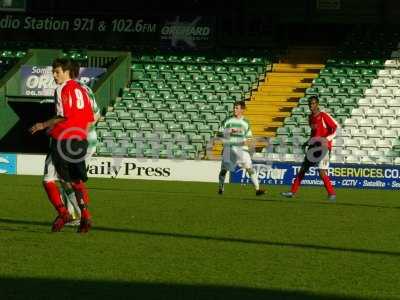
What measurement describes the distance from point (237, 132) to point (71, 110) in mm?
12250

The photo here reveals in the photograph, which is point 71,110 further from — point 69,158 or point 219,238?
point 219,238

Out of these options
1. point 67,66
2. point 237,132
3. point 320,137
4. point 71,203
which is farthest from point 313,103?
point 67,66

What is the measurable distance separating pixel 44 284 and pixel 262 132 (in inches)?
1093

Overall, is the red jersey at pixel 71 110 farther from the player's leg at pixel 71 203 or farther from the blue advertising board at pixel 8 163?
the blue advertising board at pixel 8 163

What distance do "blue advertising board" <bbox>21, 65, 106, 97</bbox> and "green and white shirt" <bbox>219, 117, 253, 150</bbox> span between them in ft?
45.4

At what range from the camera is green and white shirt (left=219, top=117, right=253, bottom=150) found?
975 inches

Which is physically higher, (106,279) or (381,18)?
(381,18)

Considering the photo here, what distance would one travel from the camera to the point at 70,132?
509 inches

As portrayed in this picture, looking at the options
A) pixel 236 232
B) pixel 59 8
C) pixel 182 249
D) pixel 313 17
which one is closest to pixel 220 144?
pixel 313 17

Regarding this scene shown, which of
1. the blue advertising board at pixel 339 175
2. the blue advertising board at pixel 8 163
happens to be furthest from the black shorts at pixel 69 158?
the blue advertising board at pixel 8 163

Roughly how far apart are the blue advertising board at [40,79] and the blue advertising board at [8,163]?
15.0ft

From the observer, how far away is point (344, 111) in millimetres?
36469

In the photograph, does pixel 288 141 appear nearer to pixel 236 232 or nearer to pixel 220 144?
pixel 220 144

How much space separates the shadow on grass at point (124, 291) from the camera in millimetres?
8125
